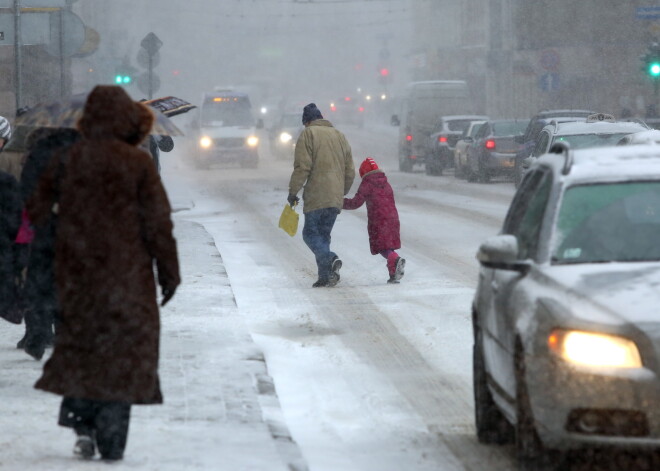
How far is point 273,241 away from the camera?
1994cm

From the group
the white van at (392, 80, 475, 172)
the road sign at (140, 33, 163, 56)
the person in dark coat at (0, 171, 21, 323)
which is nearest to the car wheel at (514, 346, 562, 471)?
the person in dark coat at (0, 171, 21, 323)

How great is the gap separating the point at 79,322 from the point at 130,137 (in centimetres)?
78

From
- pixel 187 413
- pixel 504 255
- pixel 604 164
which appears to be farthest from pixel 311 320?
pixel 504 255

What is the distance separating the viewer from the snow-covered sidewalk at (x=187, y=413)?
6230 mm

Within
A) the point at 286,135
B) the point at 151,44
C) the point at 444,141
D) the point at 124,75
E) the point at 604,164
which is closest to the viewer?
the point at 604,164

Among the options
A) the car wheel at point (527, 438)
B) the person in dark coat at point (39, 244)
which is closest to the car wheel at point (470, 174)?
the person in dark coat at point (39, 244)

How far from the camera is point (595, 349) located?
5387mm

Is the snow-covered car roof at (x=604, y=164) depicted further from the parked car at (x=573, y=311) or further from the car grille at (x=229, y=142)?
the car grille at (x=229, y=142)

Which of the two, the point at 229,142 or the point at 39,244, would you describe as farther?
the point at 229,142

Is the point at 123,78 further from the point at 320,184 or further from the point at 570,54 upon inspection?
the point at 570,54

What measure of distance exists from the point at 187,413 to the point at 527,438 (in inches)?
88.1

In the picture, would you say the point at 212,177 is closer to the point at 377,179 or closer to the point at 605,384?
the point at 377,179

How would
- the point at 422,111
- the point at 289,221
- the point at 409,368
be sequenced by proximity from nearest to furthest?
1. the point at 409,368
2. the point at 289,221
3. the point at 422,111

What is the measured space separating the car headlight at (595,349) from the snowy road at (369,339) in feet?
4.10
